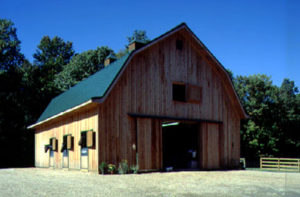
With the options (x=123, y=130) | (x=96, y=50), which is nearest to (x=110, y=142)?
(x=123, y=130)

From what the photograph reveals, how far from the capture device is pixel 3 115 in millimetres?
30766

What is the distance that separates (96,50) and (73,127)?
2206 centimetres

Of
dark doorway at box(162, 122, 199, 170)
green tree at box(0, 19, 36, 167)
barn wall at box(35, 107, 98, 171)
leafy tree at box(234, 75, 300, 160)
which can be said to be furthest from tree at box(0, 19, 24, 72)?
leafy tree at box(234, 75, 300, 160)

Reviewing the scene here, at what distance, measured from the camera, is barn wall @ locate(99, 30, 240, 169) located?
16.4 meters

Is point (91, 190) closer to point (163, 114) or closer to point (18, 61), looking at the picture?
point (163, 114)

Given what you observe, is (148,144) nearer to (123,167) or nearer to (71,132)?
(123,167)

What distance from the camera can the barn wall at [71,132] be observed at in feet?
53.9

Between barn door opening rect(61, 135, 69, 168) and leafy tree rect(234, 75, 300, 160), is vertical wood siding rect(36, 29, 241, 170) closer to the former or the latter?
barn door opening rect(61, 135, 69, 168)

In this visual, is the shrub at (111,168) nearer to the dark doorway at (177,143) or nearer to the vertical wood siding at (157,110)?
the vertical wood siding at (157,110)

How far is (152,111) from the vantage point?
700 inches

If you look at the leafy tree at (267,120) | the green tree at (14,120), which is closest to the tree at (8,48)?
the green tree at (14,120)

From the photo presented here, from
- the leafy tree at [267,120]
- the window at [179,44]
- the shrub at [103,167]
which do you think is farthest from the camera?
the leafy tree at [267,120]

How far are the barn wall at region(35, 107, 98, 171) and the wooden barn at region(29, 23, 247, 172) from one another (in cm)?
5

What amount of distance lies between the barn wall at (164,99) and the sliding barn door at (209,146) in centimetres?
15
